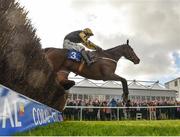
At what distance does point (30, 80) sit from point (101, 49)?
6.39 metres

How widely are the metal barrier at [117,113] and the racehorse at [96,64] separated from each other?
6348 mm

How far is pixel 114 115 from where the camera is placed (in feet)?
76.6

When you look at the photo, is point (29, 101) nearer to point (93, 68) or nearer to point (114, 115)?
point (93, 68)

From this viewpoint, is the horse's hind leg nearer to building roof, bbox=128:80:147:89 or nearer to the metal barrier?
the metal barrier

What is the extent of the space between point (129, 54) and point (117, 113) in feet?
25.3

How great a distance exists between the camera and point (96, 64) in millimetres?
14547

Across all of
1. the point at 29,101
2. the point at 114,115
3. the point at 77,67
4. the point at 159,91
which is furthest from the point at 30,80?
the point at 159,91

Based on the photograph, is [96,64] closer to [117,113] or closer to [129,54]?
[129,54]

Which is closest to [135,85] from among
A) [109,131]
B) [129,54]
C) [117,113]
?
[117,113]

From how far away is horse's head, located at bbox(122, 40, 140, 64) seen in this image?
1577 cm

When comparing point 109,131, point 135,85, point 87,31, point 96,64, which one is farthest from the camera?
point 135,85

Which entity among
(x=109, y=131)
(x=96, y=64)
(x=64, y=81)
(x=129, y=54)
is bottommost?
(x=109, y=131)

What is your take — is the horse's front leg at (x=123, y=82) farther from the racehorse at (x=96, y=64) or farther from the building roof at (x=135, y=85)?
the building roof at (x=135, y=85)

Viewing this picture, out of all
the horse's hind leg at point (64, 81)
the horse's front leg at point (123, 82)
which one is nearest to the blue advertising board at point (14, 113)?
the horse's hind leg at point (64, 81)
